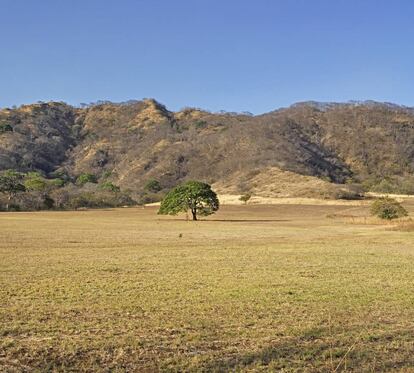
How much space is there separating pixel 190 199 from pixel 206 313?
5921cm

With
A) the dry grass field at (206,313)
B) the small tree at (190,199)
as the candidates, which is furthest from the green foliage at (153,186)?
the dry grass field at (206,313)

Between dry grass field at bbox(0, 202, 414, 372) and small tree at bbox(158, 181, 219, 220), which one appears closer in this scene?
dry grass field at bbox(0, 202, 414, 372)

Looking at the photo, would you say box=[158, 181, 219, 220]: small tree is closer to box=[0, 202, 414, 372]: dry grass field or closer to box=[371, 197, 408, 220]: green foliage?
box=[371, 197, 408, 220]: green foliage

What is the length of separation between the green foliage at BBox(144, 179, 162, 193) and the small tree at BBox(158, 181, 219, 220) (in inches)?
3727

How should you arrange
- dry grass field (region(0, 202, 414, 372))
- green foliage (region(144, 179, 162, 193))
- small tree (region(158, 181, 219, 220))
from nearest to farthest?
dry grass field (region(0, 202, 414, 372)) < small tree (region(158, 181, 219, 220)) < green foliage (region(144, 179, 162, 193))

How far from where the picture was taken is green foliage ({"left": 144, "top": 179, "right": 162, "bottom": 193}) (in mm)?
168625

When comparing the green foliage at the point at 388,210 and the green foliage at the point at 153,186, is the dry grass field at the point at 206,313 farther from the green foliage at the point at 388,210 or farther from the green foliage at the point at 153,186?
the green foliage at the point at 153,186

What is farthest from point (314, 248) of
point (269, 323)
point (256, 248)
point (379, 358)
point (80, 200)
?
point (80, 200)

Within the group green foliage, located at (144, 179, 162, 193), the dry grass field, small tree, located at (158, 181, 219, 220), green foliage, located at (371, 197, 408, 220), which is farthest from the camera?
green foliage, located at (144, 179, 162, 193)

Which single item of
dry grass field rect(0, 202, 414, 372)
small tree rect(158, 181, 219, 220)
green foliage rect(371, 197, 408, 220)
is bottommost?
dry grass field rect(0, 202, 414, 372)

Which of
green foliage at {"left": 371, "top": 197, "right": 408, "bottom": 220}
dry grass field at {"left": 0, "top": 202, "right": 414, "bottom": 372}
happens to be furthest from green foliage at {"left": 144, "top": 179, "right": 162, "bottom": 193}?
dry grass field at {"left": 0, "top": 202, "right": 414, "bottom": 372}

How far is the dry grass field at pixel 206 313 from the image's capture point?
873cm

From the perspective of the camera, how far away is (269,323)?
11.5 meters

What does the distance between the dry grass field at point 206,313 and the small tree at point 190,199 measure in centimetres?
4549
